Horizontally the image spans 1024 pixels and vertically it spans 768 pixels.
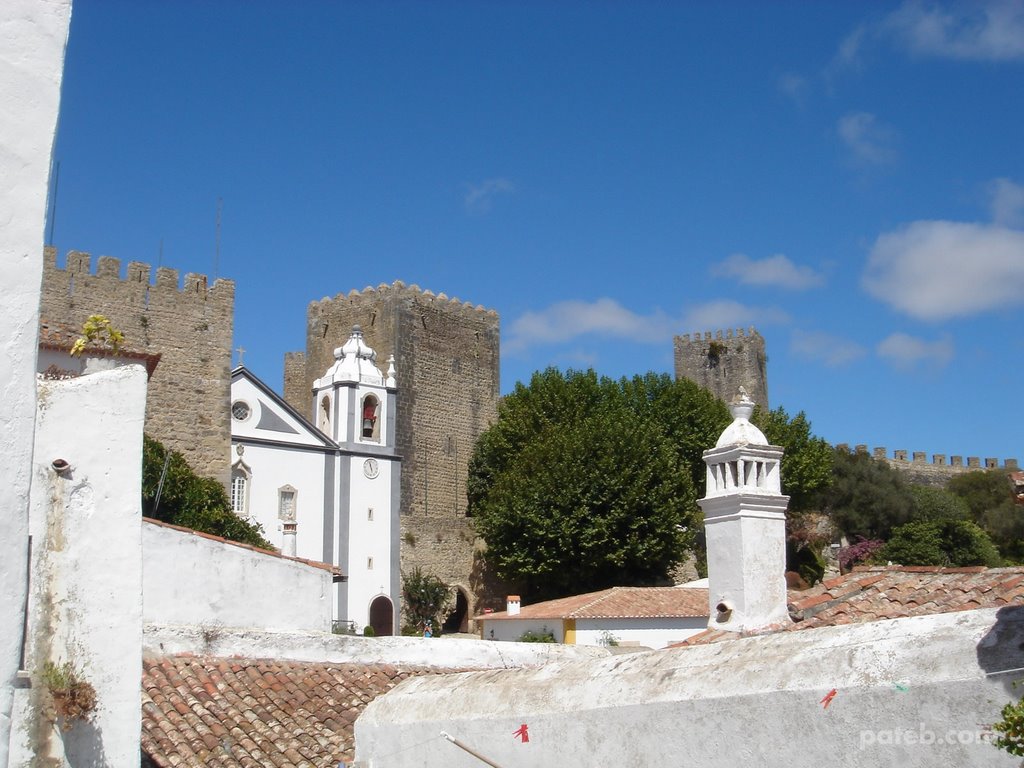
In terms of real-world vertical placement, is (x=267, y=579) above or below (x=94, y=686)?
above

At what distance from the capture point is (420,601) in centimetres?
3753

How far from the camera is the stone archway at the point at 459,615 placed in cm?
4003

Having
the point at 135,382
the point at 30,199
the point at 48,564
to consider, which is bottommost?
the point at 48,564

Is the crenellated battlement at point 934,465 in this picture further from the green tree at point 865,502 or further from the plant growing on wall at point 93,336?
the plant growing on wall at point 93,336

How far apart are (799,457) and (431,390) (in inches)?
568

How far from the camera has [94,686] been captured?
611 centimetres

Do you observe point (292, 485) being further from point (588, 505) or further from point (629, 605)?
point (629, 605)

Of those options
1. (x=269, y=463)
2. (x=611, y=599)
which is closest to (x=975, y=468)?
(x=611, y=599)

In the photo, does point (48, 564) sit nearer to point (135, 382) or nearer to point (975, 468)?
point (135, 382)

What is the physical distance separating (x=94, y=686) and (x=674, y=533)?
102ft

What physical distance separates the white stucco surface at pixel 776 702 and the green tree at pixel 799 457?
3655 cm

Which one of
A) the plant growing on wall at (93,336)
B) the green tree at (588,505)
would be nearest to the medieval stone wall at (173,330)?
the green tree at (588,505)

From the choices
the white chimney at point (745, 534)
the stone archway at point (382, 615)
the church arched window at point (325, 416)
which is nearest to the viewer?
the white chimney at point (745, 534)

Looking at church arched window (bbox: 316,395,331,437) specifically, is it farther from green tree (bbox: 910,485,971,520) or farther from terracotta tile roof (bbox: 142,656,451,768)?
terracotta tile roof (bbox: 142,656,451,768)
